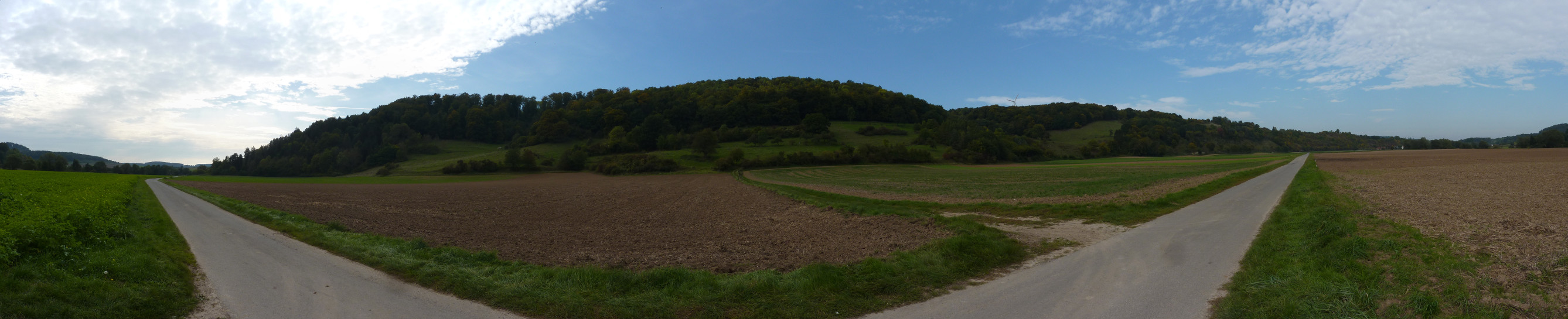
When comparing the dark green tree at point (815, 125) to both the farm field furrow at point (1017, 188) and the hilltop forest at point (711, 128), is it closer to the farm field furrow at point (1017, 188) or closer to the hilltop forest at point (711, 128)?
the hilltop forest at point (711, 128)

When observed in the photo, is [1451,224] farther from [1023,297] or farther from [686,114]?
[686,114]

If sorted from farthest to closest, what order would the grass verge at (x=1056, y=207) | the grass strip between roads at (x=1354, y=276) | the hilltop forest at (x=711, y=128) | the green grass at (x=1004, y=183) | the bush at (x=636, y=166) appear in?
the hilltop forest at (x=711, y=128), the bush at (x=636, y=166), the green grass at (x=1004, y=183), the grass verge at (x=1056, y=207), the grass strip between roads at (x=1354, y=276)

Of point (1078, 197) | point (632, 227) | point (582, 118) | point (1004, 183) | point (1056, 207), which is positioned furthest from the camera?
point (582, 118)

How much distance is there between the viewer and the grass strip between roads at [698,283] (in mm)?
7004

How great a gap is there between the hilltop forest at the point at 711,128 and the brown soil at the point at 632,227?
52.7m

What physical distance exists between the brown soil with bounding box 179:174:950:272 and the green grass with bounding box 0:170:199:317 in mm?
4882

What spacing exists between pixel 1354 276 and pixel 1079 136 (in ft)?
481

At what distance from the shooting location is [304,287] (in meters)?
8.46

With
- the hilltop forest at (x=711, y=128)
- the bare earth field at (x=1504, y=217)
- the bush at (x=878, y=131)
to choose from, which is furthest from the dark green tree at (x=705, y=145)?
the bare earth field at (x=1504, y=217)

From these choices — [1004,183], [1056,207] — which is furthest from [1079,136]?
[1056,207]

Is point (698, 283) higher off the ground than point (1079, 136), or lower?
lower

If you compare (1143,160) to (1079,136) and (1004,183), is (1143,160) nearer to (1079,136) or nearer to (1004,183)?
(1079,136)

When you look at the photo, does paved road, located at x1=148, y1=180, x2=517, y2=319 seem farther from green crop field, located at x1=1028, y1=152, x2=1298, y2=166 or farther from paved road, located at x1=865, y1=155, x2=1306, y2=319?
green crop field, located at x1=1028, y1=152, x2=1298, y2=166

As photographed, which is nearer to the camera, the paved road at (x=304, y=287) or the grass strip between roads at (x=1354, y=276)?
the grass strip between roads at (x=1354, y=276)
